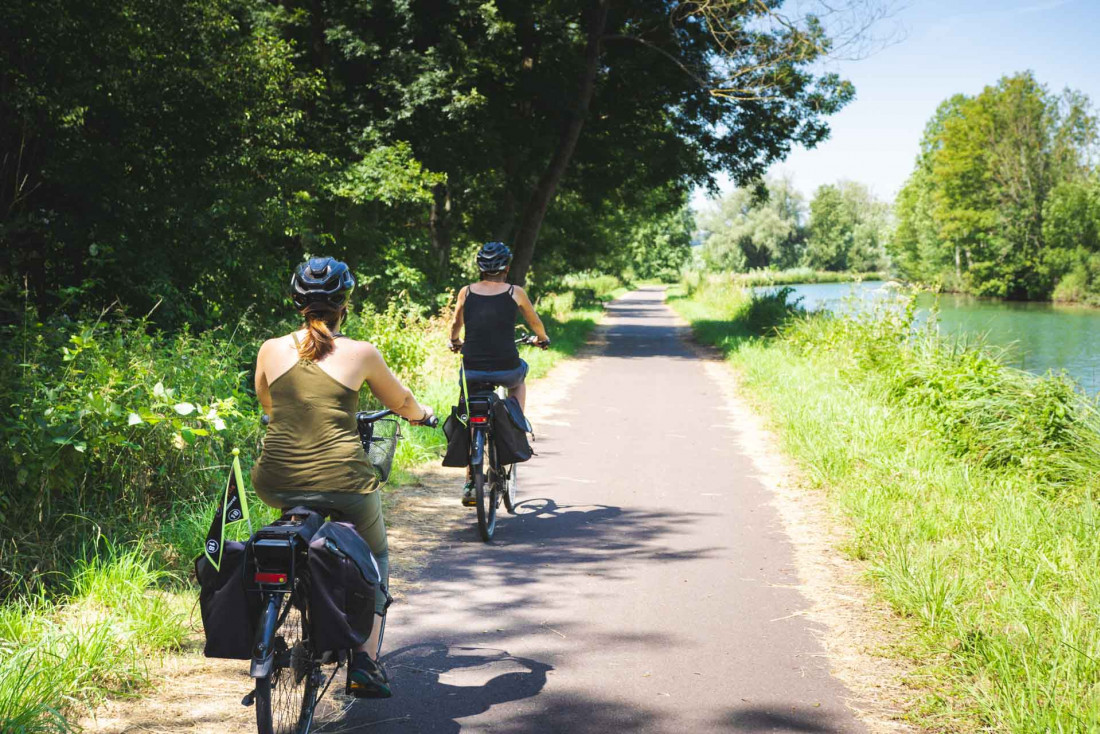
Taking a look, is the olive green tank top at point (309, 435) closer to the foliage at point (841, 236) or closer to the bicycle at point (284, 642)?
the bicycle at point (284, 642)

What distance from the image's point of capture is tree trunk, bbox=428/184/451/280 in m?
25.8

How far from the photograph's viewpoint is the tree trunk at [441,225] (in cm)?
2577

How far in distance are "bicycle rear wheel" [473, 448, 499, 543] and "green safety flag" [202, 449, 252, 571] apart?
3.14 metres

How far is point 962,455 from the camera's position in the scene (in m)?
Result: 8.81

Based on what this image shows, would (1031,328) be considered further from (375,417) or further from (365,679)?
(365,679)

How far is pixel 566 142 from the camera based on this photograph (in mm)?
21844

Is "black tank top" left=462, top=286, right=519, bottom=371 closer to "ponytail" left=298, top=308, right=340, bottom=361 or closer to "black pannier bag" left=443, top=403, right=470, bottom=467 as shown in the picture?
"black pannier bag" left=443, top=403, right=470, bottom=467

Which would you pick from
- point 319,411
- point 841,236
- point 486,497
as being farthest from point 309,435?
point 841,236

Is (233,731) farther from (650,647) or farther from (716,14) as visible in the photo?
(716,14)

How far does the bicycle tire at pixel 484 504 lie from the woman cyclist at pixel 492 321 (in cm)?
16

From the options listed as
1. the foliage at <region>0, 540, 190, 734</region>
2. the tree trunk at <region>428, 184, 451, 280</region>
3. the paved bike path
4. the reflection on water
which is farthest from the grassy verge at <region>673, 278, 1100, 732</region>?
the tree trunk at <region>428, 184, 451, 280</region>

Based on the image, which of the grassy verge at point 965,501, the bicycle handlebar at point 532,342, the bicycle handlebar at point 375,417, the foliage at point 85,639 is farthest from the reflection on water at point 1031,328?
the foliage at point 85,639

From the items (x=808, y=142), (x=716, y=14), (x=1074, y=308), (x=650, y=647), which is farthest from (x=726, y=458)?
(x=1074, y=308)

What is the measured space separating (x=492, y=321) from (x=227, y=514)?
11.7 feet
